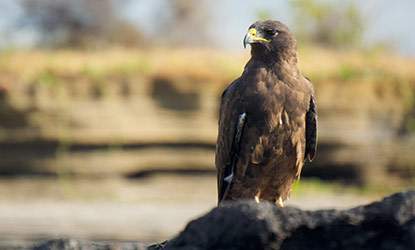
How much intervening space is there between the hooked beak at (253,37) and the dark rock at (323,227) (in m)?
1.58

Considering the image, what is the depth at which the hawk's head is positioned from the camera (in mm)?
3053

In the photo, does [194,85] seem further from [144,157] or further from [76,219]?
[76,219]

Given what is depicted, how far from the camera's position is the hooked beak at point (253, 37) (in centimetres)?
298

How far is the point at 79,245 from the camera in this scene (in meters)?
1.80

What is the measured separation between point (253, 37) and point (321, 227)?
1668mm

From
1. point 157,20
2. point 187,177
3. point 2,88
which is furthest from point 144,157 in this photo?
point 157,20

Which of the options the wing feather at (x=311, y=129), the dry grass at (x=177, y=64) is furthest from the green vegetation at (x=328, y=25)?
the wing feather at (x=311, y=129)

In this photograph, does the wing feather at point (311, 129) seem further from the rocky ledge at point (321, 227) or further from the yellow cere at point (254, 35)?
the rocky ledge at point (321, 227)

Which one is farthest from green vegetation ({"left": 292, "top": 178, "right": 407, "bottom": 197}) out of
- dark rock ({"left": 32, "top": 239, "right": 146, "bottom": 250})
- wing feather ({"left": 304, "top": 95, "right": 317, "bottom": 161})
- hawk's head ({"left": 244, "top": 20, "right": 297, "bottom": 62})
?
dark rock ({"left": 32, "top": 239, "right": 146, "bottom": 250})

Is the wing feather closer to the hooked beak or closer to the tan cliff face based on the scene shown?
the hooked beak

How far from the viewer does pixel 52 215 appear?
7102 mm

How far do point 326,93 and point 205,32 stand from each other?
8.05 m

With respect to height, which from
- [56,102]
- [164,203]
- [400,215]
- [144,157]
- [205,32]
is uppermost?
[205,32]

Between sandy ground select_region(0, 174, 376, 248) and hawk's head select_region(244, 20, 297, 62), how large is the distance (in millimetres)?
3571
